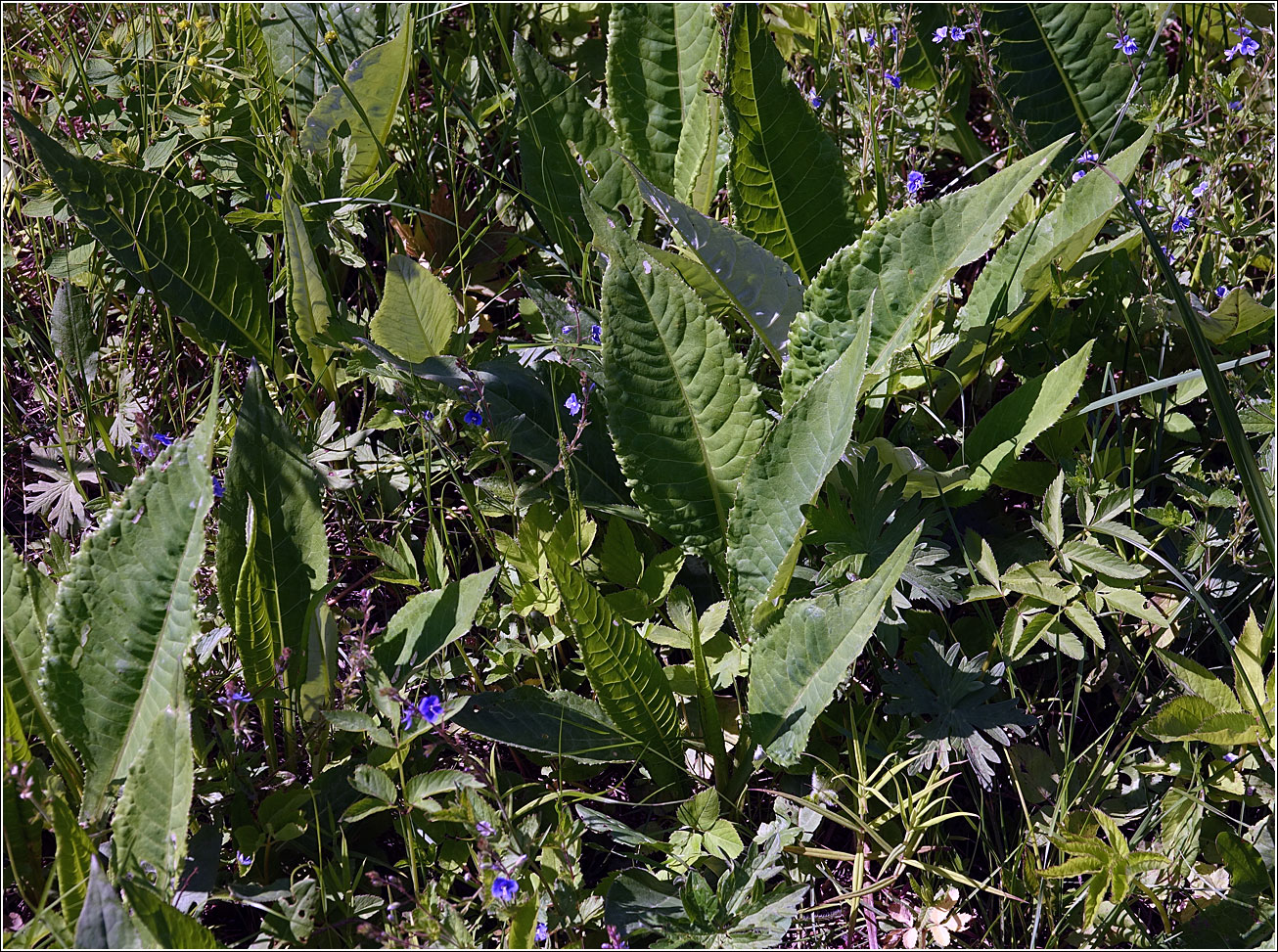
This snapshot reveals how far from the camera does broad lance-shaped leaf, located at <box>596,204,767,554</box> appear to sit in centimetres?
177

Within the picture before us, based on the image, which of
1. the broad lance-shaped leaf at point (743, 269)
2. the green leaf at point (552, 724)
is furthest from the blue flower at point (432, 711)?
the broad lance-shaped leaf at point (743, 269)

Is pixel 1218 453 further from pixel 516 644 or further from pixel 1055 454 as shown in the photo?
pixel 516 644

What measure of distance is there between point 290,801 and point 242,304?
3.53 feet

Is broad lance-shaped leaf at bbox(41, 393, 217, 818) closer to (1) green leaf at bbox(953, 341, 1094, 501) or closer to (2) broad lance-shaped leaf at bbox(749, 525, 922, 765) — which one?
(2) broad lance-shaped leaf at bbox(749, 525, 922, 765)

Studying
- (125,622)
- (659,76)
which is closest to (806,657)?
(125,622)

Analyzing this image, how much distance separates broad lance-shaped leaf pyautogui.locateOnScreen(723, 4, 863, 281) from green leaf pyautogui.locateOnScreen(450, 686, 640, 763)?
3.41ft

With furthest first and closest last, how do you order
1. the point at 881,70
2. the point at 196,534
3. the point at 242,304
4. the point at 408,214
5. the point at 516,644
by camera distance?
1. the point at 408,214
2. the point at 881,70
3. the point at 242,304
4. the point at 516,644
5. the point at 196,534

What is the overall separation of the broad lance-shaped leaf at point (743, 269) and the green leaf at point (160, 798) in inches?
43.4

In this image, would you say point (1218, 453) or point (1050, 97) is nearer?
point (1218, 453)

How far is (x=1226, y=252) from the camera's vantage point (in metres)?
2.28

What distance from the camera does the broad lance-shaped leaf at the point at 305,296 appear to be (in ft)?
6.79

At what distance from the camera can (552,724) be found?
1.71 m

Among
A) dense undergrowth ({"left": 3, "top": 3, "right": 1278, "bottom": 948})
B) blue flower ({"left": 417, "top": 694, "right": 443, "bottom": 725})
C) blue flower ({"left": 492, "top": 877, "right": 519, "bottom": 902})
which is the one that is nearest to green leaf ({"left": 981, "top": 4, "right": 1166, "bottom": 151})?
dense undergrowth ({"left": 3, "top": 3, "right": 1278, "bottom": 948})

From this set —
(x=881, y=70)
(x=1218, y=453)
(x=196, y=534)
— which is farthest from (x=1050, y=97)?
(x=196, y=534)
